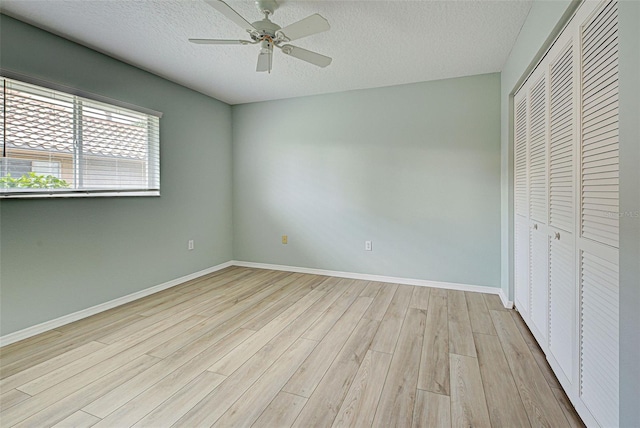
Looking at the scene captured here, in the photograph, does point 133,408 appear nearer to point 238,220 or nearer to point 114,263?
point 114,263

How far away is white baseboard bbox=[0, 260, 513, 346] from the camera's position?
218 cm

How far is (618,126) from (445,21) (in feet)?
5.18

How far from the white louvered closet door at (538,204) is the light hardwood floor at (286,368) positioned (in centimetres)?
32

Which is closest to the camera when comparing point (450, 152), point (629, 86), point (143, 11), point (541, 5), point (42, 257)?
point (629, 86)

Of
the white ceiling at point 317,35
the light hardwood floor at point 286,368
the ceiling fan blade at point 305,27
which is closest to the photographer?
the light hardwood floor at point 286,368

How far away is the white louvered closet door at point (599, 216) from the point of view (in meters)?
1.05

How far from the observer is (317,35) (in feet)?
7.54

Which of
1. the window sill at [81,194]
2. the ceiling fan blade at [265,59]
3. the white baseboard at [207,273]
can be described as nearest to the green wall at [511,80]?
the white baseboard at [207,273]

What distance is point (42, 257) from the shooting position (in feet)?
7.34

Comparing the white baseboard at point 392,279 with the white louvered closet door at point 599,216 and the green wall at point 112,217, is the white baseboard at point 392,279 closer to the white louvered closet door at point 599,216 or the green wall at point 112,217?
the green wall at point 112,217

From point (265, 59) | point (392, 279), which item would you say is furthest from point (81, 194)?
point (392, 279)

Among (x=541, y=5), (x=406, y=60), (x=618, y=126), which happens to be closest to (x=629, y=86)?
(x=618, y=126)

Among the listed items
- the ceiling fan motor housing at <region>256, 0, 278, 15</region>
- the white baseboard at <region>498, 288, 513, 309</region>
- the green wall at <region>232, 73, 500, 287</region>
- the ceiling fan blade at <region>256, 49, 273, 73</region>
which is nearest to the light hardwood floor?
the white baseboard at <region>498, 288, 513, 309</region>

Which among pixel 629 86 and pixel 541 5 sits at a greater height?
pixel 541 5
